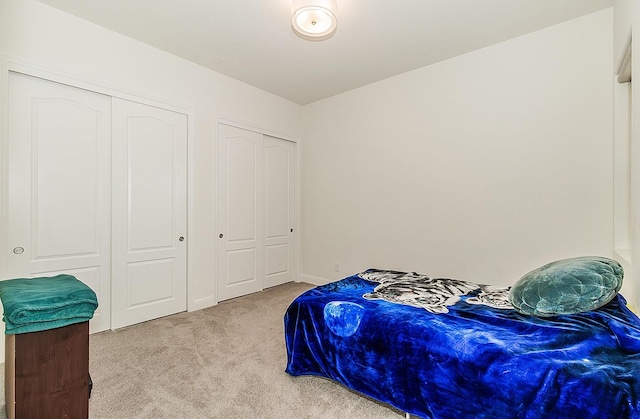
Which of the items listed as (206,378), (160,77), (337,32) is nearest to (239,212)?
(160,77)

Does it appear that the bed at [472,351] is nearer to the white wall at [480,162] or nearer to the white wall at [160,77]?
the white wall at [480,162]

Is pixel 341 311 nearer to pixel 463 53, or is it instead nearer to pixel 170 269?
pixel 170 269

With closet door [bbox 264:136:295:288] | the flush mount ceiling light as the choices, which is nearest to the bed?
the flush mount ceiling light

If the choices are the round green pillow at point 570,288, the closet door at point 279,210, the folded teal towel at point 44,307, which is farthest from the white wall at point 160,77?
the round green pillow at point 570,288

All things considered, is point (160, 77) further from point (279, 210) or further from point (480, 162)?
point (480, 162)

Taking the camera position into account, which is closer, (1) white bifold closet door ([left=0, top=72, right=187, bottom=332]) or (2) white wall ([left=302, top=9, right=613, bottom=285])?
(1) white bifold closet door ([left=0, top=72, right=187, bottom=332])

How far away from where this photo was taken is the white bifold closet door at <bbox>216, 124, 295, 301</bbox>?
3875 mm

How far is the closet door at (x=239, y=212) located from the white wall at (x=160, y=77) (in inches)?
6.5

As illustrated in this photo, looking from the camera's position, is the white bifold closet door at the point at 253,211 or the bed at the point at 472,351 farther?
the white bifold closet door at the point at 253,211

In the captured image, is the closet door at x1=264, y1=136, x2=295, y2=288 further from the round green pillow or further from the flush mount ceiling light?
the round green pillow

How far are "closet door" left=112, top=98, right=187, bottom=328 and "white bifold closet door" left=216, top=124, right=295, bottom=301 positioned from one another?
520 mm

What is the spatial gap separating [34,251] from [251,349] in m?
1.95

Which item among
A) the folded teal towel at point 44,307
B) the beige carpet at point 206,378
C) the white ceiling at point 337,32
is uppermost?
the white ceiling at point 337,32

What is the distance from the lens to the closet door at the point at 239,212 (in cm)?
385
